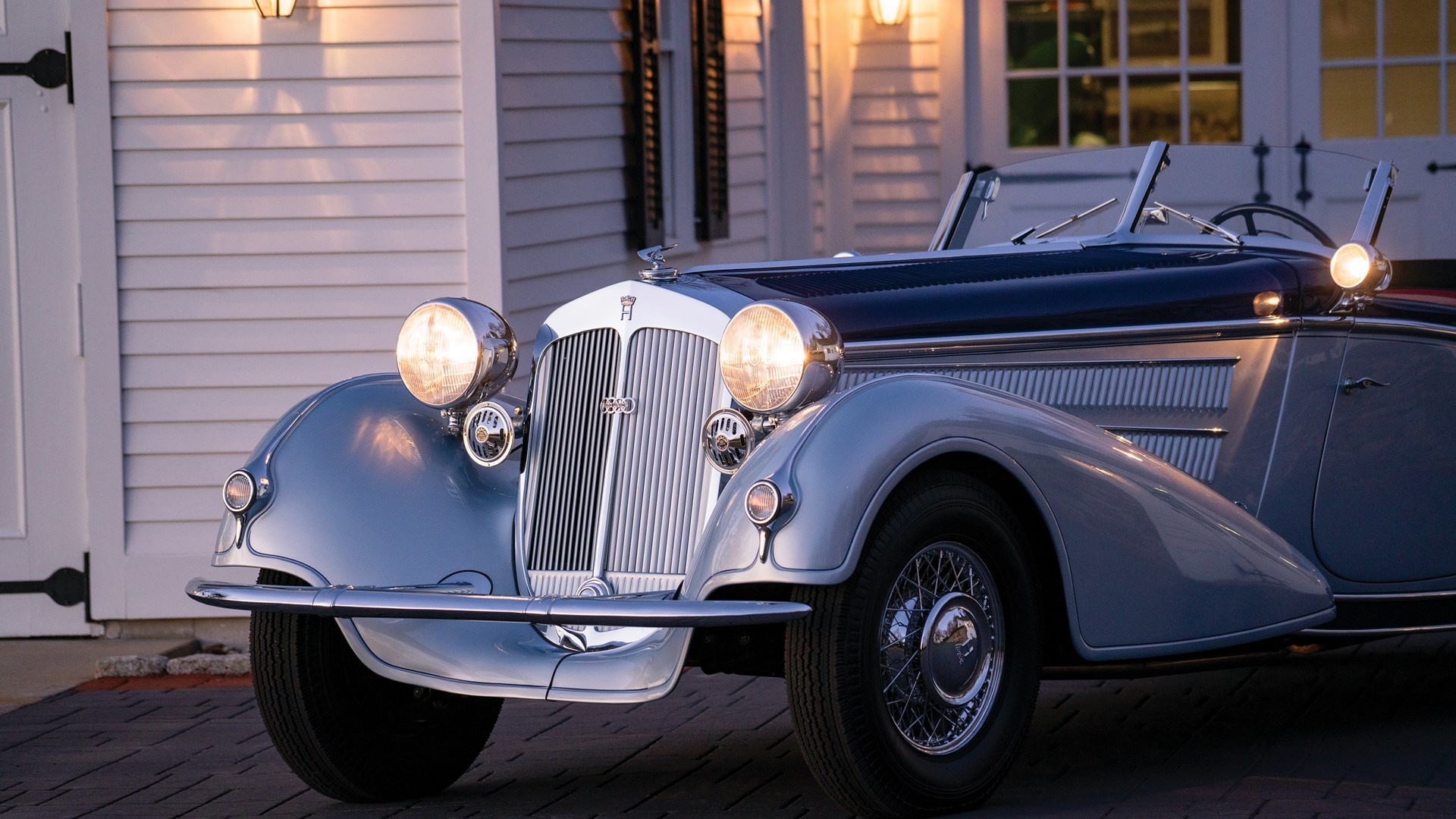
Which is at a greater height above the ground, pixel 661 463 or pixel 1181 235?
pixel 1181 235

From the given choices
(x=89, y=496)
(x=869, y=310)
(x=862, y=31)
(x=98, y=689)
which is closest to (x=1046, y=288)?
(x=869, y=310)

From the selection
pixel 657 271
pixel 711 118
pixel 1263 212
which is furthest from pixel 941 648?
pixel 711 118

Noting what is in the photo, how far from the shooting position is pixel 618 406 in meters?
4.19

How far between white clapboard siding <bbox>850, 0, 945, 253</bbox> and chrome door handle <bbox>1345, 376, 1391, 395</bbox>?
5.91m

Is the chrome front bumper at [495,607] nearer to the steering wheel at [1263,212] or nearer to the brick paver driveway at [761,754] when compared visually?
the brick paver driveway at [761,754]

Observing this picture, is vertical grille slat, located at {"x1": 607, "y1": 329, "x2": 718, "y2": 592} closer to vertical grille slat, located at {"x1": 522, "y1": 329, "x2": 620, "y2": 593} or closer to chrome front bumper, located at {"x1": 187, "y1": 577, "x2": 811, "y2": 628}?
vertical grille slat, located at {"x1": 522, "y1": 329, "x2": 620, "y2": 593}

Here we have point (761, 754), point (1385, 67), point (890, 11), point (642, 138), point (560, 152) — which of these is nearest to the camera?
point (761, 754)

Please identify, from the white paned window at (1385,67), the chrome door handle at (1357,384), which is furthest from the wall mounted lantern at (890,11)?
the chrome door handle at (1357,384)

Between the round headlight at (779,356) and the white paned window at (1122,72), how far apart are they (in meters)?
6.68

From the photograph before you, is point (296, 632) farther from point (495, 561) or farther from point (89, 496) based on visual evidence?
point (89, 496)

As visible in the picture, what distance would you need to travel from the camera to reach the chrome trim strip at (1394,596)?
4738 mm

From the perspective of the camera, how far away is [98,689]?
601 centimetres

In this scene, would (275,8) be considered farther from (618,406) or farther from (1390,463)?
(1390,463)

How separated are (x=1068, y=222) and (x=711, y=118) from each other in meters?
4.03
